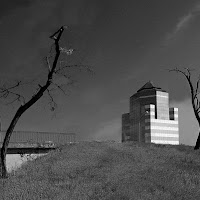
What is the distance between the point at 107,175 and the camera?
71.0 ft

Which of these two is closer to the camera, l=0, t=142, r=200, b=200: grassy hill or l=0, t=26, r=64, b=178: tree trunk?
l=0, t=142, r=200, b=200: grassy hill

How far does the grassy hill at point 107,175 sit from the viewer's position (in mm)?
17814

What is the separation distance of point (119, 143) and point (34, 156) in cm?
785

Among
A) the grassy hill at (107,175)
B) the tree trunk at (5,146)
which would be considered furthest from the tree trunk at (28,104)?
the grassy hill at (107,175)

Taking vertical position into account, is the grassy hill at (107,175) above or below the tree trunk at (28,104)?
below

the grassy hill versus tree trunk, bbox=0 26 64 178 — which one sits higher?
tree trunk, bbox=0 26 64 178

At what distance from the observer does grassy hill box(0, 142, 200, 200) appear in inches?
701

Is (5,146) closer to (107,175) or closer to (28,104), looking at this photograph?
(28,104)

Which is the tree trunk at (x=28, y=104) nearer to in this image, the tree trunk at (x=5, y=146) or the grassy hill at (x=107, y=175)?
the tree trunk at (x=5, y=146)

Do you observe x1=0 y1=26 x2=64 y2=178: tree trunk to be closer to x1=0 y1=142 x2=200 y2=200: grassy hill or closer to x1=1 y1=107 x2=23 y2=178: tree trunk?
x1=1 y1=107 x2=23 y2=178: tree trunk

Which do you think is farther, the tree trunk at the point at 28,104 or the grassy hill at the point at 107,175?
the tree trunk at the point at 28,104

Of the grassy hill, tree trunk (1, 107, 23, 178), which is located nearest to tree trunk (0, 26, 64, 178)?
tree trunk (1, 107, 23, 178)

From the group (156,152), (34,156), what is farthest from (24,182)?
(156,152)

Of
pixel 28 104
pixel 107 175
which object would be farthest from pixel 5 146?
pixel 107 175
